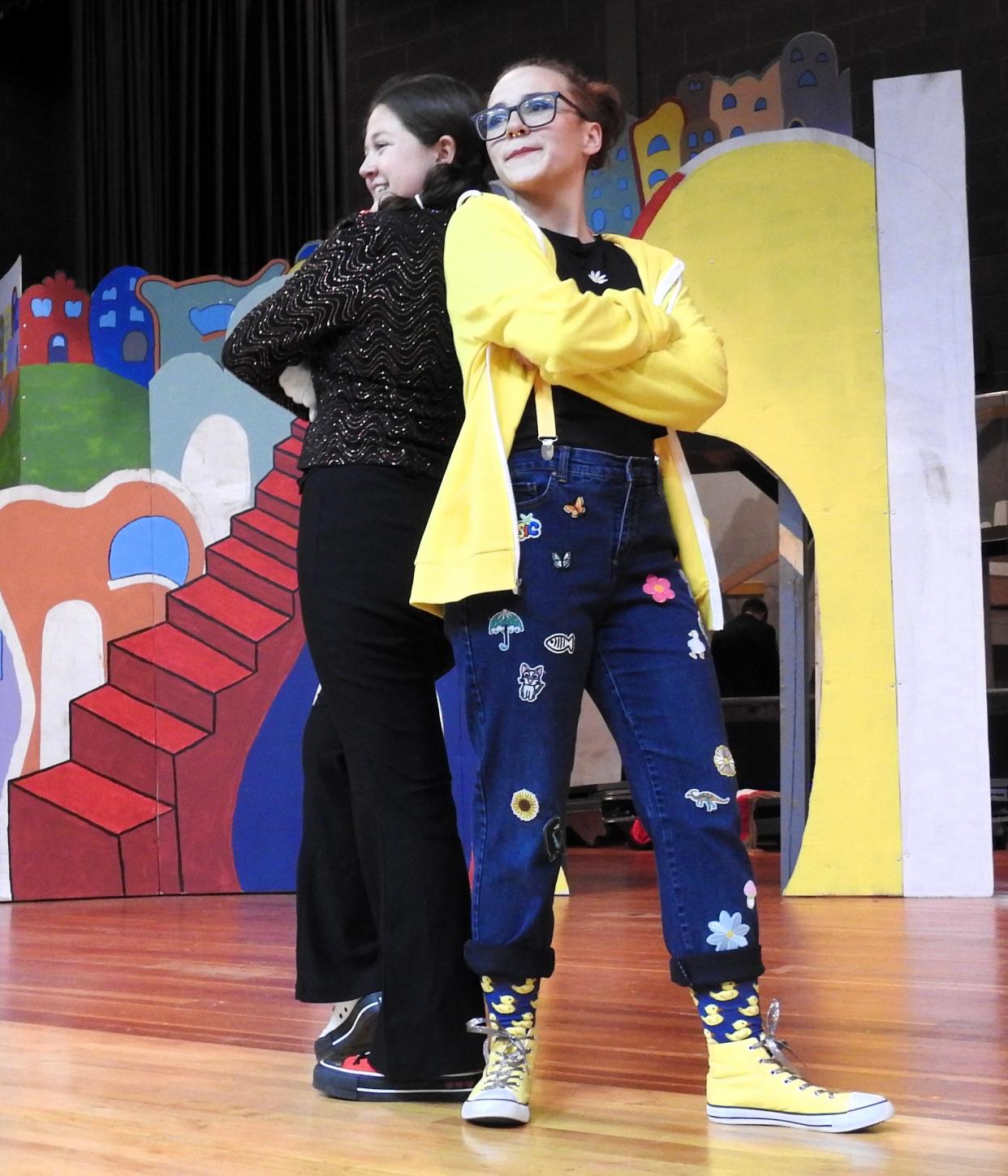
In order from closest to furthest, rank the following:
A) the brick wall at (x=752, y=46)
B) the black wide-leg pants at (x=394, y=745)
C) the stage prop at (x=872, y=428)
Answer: the black wide-leg pants at (x=394, y=745)
the stage prop at (x=872, y=428)
the brick wall at (x=752, y=46)

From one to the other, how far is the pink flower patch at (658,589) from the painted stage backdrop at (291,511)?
7.96ft

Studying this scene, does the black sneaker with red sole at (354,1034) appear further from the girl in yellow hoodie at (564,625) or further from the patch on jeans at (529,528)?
the patch on jeans at (529,528)

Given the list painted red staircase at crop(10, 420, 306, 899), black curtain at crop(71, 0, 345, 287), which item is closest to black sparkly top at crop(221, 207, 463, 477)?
painted red staircase at crop(10, 420, 306, 899)

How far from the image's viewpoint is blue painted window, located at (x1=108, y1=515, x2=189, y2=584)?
14.9 ft

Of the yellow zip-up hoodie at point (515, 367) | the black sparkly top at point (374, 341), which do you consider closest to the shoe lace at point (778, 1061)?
the yellow zip-up hoodie at point (515, 367)

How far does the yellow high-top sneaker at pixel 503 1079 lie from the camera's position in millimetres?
1402

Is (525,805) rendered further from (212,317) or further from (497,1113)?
(212,317)

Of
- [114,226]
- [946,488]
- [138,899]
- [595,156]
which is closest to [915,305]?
[946,488]

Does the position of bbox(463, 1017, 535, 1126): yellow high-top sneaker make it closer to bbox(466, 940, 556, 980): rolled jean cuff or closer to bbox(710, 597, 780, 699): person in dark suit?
bbox(466, 940, 556, 980): rolled jean cuff

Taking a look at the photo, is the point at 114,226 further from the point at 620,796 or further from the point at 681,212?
the point at 681,212

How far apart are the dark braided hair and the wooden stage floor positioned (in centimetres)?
97

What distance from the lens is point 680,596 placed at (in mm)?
1520

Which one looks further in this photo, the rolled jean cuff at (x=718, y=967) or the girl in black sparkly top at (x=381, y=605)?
the girl in black sparkly top at (x=381, y=605)

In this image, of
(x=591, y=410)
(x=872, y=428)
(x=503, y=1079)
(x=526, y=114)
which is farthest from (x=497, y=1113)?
(x=872, y=428)
